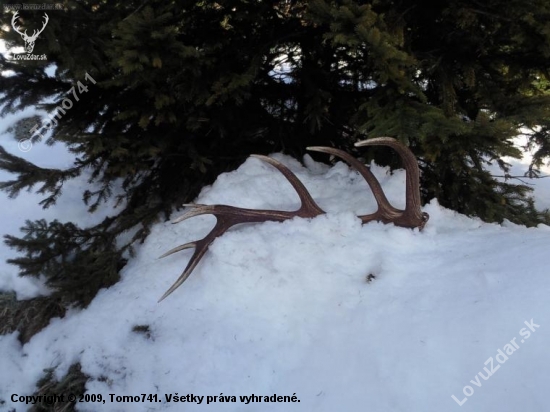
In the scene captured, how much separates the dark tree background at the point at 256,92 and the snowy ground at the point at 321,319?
0.46 metres

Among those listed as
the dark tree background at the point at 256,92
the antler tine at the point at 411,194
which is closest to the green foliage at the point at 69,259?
the dark tree background at the point at 256,92

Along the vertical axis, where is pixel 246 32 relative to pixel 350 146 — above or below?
above

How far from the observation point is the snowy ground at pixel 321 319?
6.36 ft

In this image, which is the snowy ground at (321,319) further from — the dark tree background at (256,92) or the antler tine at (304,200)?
the dark tree background at (256,92)

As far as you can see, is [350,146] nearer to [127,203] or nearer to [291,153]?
[291,153]

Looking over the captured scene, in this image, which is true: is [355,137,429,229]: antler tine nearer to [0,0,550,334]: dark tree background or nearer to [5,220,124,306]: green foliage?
[0,0,550,334]: dark tree background

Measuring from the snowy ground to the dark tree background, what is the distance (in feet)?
1.51

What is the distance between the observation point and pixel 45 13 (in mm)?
2387

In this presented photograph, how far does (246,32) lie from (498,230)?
2.66 m

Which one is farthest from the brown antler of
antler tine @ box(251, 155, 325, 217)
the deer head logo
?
the deer head logo

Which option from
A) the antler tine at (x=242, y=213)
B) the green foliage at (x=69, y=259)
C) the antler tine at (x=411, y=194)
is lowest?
→ the green foliage at (x=69, y=259)

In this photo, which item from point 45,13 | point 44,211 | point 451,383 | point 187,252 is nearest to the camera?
point 451,383

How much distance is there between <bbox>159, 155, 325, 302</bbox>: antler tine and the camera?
9.65ft

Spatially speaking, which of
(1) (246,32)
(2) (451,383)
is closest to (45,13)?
(1) (246,32)
